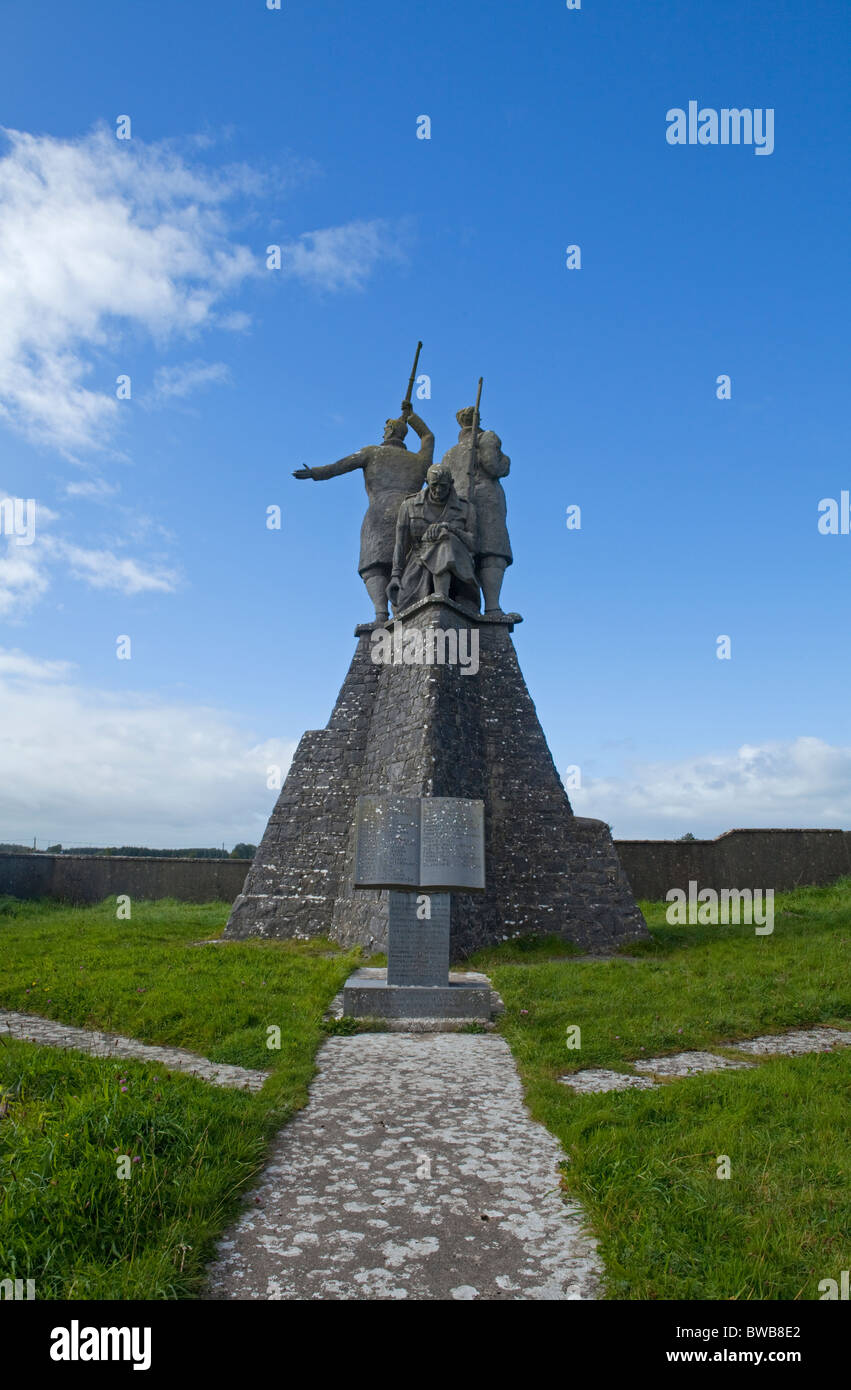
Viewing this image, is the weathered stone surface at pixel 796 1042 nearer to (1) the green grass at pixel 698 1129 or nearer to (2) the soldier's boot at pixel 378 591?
(1) the green grass at pixel 698 1129

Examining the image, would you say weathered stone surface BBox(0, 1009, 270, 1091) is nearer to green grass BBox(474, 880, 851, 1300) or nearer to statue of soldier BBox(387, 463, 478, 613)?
green grass BBox(474, 880, 851, 1300)

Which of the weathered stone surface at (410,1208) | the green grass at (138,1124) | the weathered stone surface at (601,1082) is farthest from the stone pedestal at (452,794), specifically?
the weathered stone surface at (410,1208)

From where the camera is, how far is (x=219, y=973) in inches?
352

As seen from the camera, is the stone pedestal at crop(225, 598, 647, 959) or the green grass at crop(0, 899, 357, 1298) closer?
the green grass at crop(0, 899, 357, 1298)

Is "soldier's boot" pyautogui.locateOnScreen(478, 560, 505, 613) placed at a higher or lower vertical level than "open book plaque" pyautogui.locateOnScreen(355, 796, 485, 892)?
higher

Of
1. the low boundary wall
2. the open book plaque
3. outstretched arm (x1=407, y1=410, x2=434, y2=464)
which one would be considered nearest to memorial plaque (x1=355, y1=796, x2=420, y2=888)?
the open book plaque

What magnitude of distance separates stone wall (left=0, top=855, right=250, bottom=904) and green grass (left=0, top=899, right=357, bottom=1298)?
1309cm

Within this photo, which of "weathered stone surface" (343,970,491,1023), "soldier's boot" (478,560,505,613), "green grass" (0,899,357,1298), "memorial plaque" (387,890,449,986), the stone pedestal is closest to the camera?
"green grass" (0,899,357,1298)

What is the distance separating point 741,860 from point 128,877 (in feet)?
51.1

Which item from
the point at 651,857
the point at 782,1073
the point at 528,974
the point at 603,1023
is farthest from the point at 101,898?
the point at 782,1073

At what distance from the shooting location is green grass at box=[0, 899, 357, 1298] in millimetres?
A: 2709

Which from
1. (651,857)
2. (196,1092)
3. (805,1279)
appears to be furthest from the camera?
(651,857)
